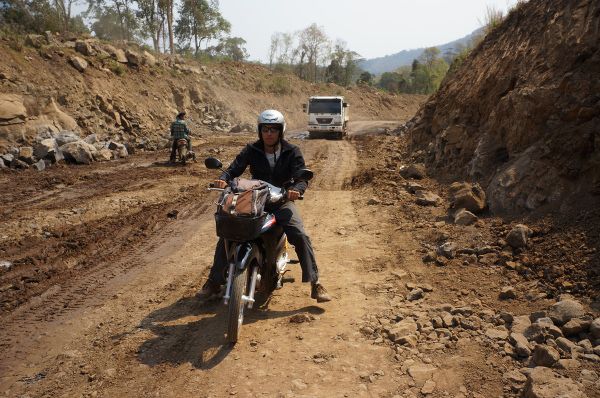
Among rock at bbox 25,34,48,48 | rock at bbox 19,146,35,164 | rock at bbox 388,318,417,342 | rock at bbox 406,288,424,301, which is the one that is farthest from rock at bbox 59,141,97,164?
rock at bbox 388,318,417,342

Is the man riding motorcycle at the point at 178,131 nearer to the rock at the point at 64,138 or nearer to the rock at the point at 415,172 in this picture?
the rock at the point at 64,138

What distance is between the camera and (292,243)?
15.3 feet

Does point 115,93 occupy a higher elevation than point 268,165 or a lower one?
higher

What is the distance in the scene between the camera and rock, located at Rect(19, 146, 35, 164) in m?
13.2

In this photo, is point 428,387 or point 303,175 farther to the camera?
point 303,175

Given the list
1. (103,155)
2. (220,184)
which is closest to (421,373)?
(220,184)

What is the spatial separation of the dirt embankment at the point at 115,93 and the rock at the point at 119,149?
92 centimetres

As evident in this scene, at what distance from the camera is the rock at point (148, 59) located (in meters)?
27.8

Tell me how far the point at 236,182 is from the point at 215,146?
53.1 feet

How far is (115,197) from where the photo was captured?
10320 millimetres

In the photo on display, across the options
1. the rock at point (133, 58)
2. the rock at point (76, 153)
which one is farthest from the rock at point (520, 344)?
the rock at point (133, 58)

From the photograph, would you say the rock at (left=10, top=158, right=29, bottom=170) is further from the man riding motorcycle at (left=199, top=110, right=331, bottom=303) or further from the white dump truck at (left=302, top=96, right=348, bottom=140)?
the white dump truck at (left=302, top=96, right=348, bottom=140)

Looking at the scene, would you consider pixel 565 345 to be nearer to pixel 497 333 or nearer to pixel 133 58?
pixel 497 333

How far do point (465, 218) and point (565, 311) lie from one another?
117 inches
